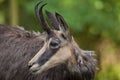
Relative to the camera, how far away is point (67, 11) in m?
15.3

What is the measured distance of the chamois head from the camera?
1120 centimetres

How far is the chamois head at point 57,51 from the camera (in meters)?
11.2

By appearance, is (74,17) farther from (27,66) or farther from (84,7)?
(27,66)

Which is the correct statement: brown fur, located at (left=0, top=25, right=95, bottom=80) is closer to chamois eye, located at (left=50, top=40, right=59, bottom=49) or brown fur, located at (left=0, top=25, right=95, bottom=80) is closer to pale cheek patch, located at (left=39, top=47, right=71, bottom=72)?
pale cheek patch, located at (left=39, top=47, right=71, bottom=72)

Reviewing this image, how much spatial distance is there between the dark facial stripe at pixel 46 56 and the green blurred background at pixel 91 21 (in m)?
3.61

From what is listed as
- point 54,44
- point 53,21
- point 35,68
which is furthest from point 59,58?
point 53,21

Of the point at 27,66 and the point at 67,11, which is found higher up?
the point at 67,11

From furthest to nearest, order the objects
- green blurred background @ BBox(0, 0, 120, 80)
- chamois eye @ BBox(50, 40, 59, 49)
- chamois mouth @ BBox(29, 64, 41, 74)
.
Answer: green blurred background @ BBox(0, 0, 120, 80), chamois eye @ BBox(50, 40, 59, 49), chamois mouth @ BBox(29, 64, 41, 74)

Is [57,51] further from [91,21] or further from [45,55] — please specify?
[91,21]

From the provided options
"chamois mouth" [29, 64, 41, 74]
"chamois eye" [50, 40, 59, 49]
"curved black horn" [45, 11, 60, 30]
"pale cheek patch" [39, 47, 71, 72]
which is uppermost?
"curved black horn" [45, 11, 60, 30]

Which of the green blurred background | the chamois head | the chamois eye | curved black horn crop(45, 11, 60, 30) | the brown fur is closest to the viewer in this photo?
the chamois head

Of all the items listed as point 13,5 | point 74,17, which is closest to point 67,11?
point 74,17

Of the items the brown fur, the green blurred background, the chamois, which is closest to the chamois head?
the chamois

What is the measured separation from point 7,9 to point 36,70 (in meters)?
7.14
